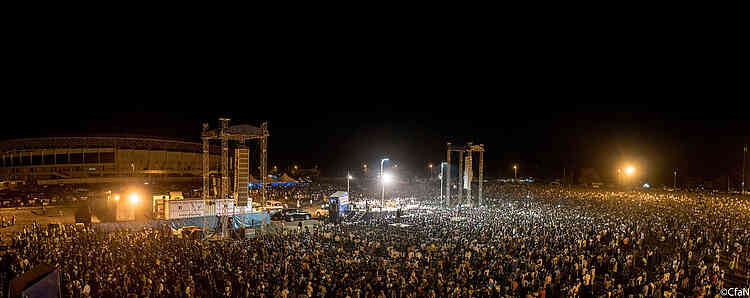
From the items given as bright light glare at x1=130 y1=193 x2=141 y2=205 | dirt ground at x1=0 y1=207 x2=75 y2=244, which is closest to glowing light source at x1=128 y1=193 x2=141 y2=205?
bright light glare at x1=130 y1=193 x2=141 y2=205

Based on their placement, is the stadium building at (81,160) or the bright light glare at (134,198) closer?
the bright light glare at (134,198)

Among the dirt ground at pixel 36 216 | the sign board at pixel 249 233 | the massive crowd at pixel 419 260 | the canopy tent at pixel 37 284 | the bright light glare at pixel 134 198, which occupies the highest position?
the canopy tent at pixel 37 284

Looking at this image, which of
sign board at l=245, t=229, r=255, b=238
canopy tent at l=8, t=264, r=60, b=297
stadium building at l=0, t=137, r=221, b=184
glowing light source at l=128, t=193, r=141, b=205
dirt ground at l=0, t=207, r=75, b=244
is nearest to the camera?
canopy tent at l=8, t=264, r=60, b=297

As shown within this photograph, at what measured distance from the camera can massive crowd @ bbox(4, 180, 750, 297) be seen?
1181cm

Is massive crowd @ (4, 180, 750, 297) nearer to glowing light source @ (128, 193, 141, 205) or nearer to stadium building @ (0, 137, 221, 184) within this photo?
glowing light source @ (128, 193, 141, 205)

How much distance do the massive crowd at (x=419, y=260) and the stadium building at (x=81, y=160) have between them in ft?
101

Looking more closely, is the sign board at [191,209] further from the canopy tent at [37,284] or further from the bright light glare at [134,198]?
the canopy tent at [37,284]

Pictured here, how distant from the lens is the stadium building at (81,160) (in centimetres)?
4434

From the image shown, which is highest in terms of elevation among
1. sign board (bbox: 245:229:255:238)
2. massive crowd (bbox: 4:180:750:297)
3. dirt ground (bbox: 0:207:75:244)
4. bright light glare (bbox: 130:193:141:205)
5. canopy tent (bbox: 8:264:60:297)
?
canopy tent (bbox: 8:264:60:297)

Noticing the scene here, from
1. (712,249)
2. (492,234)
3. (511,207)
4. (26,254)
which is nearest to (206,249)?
(26,254)

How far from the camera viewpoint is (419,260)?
1494 cm

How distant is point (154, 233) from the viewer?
18.8m

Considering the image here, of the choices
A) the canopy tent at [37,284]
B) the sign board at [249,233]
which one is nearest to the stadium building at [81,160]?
the sign board at [249,233]

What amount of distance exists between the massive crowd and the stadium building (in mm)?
30842
